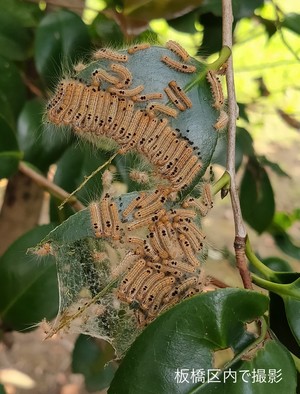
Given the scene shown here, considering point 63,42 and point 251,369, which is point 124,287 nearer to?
point 251,369

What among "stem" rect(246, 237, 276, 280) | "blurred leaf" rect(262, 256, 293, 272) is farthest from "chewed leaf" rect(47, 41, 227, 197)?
"blurred leaf" rect(262, 256, 293, 272)

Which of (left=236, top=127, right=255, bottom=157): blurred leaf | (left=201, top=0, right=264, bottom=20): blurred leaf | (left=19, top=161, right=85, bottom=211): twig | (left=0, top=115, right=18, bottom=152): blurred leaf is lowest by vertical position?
(left=236, top=127, right=255, bottom=157): blurred leaf

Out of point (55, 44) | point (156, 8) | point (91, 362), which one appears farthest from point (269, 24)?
point (91, 362)

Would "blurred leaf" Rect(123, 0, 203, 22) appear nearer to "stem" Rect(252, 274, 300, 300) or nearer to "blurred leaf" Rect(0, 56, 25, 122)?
"blurred leaf" Rect(0, 56, 25, 122)

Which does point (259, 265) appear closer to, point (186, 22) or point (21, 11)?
point (186, 22)

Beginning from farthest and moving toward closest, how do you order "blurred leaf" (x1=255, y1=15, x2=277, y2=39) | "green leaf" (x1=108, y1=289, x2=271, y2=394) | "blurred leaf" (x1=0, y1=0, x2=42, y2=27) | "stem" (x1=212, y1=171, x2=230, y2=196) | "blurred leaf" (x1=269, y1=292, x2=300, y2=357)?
"blurred leaf" (x1=255, y1=15, x2=277, y2=39)
"blurred leaf" (x1=0, y1=0, x2=42, y2=27)
"blurred leaf" (x1=269, y1=292, x2=300, y2=357)
"stem" (x1=212, y1=171, x2=230, y2=196)
"green leaf" (x1=108, y1=289, x2=271, y2=394)

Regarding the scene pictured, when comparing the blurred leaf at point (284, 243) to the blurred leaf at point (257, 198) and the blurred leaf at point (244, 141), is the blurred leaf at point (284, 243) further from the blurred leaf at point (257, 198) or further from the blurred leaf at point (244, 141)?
the blurred leaf at point (244, 141)

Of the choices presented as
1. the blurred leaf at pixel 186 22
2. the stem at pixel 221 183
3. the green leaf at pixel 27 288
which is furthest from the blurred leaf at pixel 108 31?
the stem at pixel 221 183
